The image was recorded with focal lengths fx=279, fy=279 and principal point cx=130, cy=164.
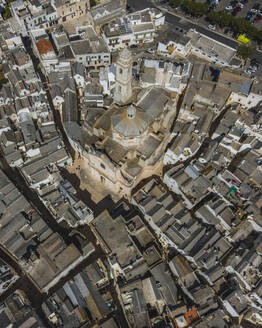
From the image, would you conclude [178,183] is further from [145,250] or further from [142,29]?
[142,29]

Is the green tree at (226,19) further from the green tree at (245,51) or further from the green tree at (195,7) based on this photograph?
the green tree at (245,51)

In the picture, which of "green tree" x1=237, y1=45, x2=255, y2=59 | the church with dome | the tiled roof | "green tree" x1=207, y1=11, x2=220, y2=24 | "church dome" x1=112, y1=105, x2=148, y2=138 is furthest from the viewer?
"green tree" x1=207, y1=11, x2=220, y2=24

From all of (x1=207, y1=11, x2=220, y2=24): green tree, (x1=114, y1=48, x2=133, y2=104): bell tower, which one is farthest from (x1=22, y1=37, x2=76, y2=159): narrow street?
(x1=207, y1=11, x2=220, y2=24): green tree

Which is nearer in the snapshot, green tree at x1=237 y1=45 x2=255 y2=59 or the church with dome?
the church with dome

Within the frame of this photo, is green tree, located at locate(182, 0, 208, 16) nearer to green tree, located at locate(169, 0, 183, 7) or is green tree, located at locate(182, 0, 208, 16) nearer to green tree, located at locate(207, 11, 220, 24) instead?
green tree, located at locate(169, 0, 183, 7)

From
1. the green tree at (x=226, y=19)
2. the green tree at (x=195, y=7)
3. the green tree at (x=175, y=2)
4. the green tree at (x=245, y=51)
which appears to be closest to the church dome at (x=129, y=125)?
the green tree at (x=245, y=51)

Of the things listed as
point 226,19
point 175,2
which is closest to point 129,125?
point 226,19

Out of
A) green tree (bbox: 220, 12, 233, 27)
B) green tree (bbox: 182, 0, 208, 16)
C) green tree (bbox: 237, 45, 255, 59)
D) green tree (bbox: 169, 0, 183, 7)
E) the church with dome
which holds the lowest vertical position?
the church with dome

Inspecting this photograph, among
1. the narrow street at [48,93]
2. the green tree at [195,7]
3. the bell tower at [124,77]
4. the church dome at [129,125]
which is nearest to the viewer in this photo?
the bell tower at [124,77]
